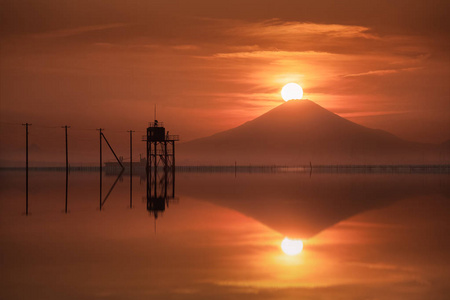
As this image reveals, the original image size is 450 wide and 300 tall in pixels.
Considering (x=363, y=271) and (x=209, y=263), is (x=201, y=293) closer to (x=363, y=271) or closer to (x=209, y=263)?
(x=209, y=263)

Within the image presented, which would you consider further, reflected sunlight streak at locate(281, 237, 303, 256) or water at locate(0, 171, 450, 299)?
reflected sunlight streak at locate(281, 237, 303, 256)

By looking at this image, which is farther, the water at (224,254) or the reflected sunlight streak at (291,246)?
the reflected sunlight streak at (291,246)

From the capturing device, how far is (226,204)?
3391cm

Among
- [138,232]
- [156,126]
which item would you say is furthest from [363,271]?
[156,126]

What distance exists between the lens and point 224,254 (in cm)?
1733

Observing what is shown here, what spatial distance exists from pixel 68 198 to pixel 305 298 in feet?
95.9

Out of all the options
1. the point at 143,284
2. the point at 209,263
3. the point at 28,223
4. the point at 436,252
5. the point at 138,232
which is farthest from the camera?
the point at 28,223

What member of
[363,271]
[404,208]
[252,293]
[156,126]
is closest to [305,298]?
[252,293]

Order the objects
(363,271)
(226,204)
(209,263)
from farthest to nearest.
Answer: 1. (226,204)
2. (209,263)
3. (363,271)

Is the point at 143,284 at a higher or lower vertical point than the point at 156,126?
lower

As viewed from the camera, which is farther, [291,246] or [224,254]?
[291,246]

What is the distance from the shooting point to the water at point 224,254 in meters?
13.0

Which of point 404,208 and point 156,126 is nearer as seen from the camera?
point 404,208

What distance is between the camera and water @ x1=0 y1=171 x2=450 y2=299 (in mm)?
12977
